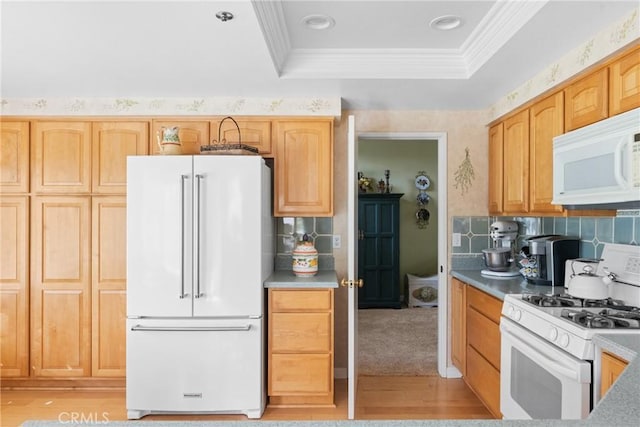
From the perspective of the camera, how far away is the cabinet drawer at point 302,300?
2.72m

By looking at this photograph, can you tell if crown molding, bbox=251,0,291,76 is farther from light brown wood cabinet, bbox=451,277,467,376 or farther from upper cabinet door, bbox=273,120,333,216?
light brown wood cabinet, bbox=451,277,467,376

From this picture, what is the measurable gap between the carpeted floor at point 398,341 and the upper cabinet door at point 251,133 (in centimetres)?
205

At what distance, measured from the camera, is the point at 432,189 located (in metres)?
6.01

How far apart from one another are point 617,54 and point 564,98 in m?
0.42

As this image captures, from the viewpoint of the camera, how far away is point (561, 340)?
1.68 meters

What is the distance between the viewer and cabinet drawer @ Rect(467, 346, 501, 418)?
2.40 meters

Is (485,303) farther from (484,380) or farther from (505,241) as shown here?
(505,241)

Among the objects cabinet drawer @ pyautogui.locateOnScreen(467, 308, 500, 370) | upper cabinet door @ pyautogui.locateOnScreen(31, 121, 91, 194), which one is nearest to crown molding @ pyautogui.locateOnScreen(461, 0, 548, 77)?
cabinet drawer @ pyautogui.locateOnScreen(467, 308, 500, 370)

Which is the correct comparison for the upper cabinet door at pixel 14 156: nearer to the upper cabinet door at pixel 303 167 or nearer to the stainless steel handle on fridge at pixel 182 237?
the stainless steel handle on fridge at pixel 182 237

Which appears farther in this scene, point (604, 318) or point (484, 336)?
point (484, 336)

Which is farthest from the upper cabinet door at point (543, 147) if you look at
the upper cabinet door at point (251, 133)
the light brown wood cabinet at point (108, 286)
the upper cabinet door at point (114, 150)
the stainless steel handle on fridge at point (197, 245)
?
the light brown wood cabinet at point (108, 286)

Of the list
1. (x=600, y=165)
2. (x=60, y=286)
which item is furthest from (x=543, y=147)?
(x=60, y=286)

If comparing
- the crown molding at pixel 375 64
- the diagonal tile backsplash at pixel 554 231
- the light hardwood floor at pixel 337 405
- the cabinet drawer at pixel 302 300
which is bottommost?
the light hardwood floor at pixel 337 405

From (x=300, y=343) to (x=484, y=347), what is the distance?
1217mm
